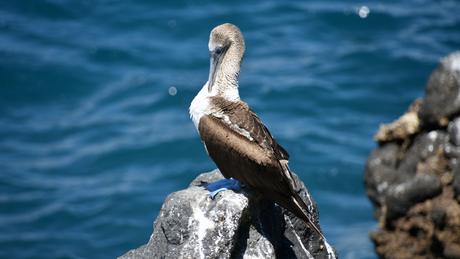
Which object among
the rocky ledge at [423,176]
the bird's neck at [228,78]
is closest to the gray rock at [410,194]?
the rocky ledge at [423,176]

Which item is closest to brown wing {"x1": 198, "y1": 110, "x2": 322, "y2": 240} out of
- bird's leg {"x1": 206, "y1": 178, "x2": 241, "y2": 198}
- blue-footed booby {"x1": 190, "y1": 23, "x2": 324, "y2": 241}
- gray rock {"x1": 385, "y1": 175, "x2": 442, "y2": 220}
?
blue-footed booby {"x1": 190, "y1": 23, "x2": 324, "y2": 241}

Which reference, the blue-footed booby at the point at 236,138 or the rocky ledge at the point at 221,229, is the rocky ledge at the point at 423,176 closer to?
the rocky ledge at the point at 221,229

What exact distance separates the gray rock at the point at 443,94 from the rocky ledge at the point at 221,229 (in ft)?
16.0

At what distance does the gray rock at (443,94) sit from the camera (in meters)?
8.13

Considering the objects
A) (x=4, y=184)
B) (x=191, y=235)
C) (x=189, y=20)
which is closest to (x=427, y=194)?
(x=191, y=235)

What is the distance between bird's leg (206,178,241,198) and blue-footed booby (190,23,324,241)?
14 mm

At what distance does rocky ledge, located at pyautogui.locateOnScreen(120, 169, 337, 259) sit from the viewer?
4285mm

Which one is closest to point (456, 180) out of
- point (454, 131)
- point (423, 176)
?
point (423, 176)

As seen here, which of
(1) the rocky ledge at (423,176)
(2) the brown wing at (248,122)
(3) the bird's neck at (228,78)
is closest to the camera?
(2) the brown wing at (248,122)

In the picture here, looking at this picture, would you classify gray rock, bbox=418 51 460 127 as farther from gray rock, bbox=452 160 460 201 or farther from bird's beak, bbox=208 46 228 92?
bird's beak, bbox=208 46 228 92

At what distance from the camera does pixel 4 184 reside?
39.6ft

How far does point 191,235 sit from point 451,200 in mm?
5001

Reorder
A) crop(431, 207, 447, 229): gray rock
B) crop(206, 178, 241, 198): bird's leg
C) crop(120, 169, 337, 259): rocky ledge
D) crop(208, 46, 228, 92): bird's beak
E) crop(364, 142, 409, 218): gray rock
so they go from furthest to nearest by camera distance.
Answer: crop(364, 142, 409, 218): gray rock
crop(431, 207, 447, 229): gray rock
crop(208, 46, 228, 92): bird's beak
crop(206, 178, 241, 198): bird's leg
crop(120, 169, 337, 259): rocky ledge

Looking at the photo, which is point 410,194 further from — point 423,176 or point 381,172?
point 381,172
